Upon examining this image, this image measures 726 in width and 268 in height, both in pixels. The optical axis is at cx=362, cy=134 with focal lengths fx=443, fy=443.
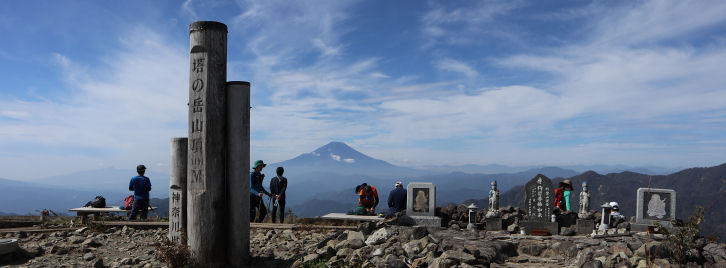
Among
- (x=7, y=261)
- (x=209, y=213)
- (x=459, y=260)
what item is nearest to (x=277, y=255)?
(x=209, y=213)

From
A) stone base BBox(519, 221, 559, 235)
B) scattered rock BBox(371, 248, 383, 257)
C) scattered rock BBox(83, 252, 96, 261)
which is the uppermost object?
scattered rock BBox(371, 248, 383, 257)

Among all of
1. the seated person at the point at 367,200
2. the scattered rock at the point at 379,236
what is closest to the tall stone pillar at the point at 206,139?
the scattered rock at the point at 379,236

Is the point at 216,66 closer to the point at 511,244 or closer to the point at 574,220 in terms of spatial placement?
the point at 511,244

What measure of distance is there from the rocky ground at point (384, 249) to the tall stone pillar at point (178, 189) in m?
0.46

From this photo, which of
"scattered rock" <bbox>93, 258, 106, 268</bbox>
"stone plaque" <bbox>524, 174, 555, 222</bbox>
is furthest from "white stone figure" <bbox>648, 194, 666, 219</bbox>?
"scattered rock" <bbox>93, 258, 106, 268</bbox>

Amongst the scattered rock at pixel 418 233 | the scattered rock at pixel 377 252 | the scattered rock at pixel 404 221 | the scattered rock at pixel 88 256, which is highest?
the scattered rock at pixel 418 233

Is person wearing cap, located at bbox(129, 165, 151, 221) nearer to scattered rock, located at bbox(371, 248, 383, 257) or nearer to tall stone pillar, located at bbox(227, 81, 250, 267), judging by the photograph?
tall stone pillar, located at bbox(227, 81, 250, 267)

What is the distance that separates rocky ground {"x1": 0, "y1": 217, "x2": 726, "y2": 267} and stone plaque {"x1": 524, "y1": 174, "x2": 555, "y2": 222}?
7.55 feet

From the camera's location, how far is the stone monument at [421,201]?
40.5 ft

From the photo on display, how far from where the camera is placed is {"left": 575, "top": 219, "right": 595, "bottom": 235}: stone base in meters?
12.0

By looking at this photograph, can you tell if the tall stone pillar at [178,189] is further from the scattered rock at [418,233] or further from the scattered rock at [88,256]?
the scattered rock at [418,233]

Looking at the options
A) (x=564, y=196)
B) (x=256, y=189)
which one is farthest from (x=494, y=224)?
(x=256, y=189)

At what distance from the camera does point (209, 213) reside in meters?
7.24

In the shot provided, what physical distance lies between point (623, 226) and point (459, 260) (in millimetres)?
7977
